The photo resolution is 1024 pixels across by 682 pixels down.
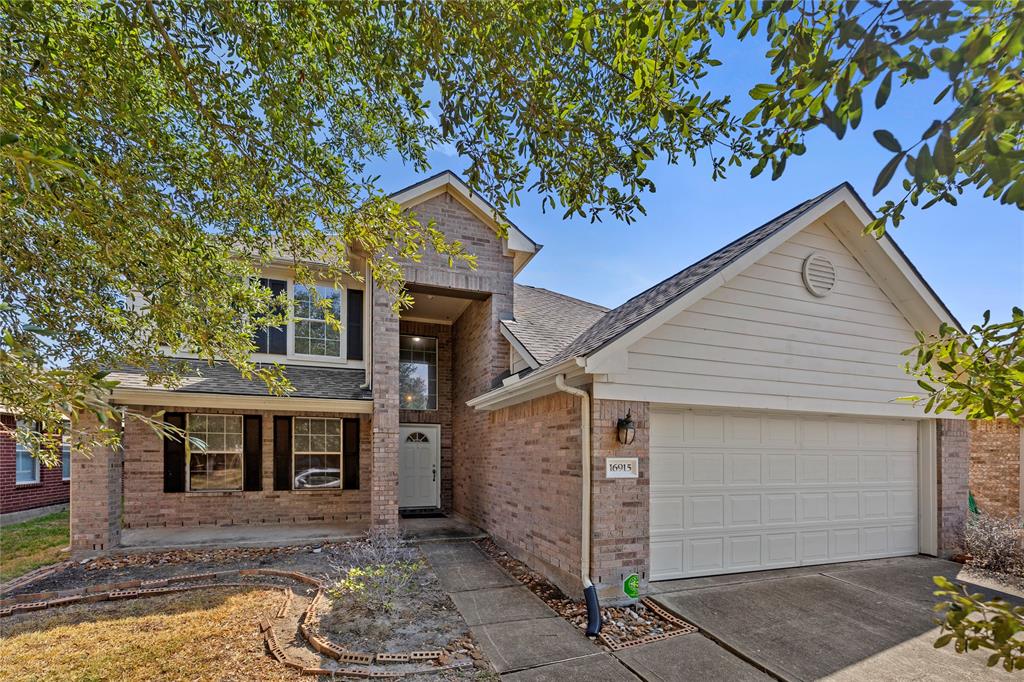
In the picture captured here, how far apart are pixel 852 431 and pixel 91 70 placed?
32.2 feet

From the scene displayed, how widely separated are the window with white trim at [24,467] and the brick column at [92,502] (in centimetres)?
714

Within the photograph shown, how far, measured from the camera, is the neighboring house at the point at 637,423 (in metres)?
5.91

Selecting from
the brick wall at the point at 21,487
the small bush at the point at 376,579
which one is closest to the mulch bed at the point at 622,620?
the small bush at the point at 376,579

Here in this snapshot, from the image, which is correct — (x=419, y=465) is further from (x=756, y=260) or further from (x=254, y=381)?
(x=756, y=260)

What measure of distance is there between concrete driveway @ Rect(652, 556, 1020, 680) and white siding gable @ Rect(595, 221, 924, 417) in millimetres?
2278

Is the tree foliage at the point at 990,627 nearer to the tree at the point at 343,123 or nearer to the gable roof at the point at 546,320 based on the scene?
the tree at the point at 343,123

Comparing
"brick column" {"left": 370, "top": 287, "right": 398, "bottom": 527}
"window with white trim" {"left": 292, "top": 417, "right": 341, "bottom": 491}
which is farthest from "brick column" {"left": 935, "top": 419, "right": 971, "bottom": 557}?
"window with white trim" {"left": 292, "top": 417, "right": 341, "bottom": 491}

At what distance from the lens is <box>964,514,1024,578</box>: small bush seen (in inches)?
260

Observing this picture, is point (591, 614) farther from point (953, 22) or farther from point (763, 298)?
point (953, 22)

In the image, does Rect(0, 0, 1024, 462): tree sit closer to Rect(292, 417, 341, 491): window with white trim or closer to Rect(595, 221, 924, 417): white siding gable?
Rect(595, 221, 924, 417): white siding gable

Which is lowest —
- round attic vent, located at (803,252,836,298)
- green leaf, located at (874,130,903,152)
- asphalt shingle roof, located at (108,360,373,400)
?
asphalt shingle roof, located at (108,360,373,400)

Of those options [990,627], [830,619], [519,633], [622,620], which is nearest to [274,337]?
[519,633]

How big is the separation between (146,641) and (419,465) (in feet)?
24.4

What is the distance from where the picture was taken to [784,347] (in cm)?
666
